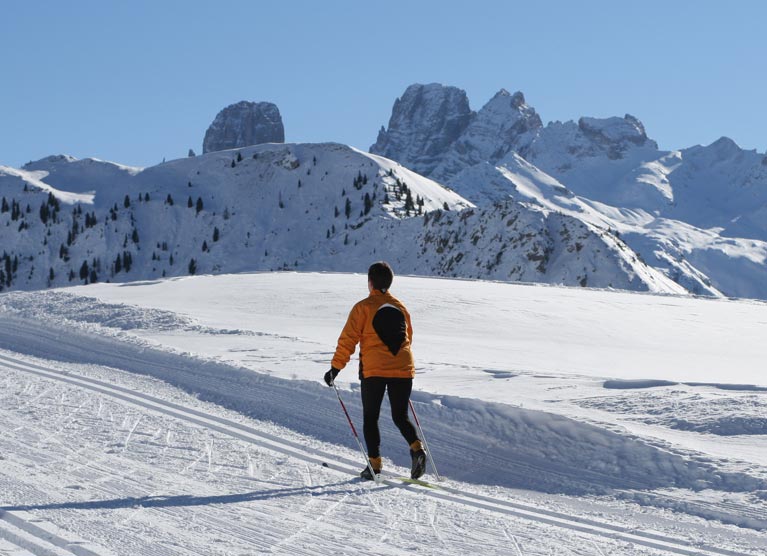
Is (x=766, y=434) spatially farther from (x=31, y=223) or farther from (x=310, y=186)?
(x=31, y=223)

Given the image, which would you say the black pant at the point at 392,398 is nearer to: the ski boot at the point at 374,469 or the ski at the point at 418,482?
the ski boot at the point at 374,469

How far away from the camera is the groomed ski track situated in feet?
19.7

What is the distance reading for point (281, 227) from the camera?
163m

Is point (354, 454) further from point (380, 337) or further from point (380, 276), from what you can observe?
point (380, 276)

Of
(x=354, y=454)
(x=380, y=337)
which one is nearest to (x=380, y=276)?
(x=380, y=337)

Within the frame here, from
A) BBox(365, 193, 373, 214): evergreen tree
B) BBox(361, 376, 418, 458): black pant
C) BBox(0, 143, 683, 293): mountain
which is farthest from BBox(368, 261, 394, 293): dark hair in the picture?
BBox(365, 193, 373, 214): evergreen tree

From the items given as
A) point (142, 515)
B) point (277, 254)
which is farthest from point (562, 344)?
point (277, 254)

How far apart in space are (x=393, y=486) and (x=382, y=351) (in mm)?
1294

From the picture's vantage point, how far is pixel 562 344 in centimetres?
2047

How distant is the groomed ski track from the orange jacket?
3.72 ft

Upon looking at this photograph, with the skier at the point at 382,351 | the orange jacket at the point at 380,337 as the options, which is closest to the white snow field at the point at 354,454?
the skier at the point at 382,351

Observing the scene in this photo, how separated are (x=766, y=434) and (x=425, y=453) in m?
3.98

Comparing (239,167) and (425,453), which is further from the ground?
(239,167)

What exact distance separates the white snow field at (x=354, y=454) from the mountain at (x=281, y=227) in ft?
277
